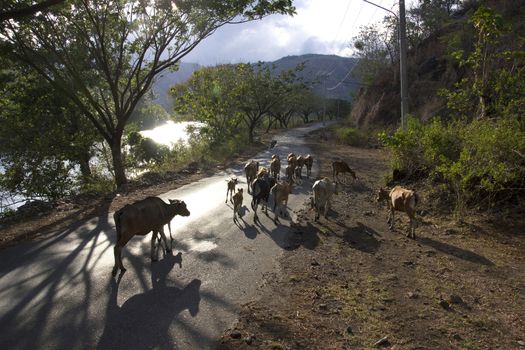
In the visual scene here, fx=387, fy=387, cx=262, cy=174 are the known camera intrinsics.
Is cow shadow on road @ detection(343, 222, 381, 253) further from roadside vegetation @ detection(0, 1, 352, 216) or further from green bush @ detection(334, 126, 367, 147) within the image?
green bush @ detection(334, 126, 367, 147)

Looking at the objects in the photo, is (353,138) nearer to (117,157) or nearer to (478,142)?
(117,157)

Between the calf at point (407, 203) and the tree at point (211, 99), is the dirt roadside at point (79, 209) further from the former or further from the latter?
the tree at point (211, 99)

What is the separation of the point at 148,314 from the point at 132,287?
3.66ft

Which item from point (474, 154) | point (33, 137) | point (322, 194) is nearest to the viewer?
point (474, 154)

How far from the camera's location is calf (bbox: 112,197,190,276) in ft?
23.9

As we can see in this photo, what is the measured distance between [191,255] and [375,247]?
427 cm

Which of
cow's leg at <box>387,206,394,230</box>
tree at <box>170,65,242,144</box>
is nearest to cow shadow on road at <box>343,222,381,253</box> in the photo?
cow's leg at <box>387,206,394,230</box>

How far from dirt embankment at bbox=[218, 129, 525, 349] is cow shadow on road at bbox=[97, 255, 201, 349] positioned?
3.03ft

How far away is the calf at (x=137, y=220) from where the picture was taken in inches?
287

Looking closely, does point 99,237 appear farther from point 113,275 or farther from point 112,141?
point 112,141

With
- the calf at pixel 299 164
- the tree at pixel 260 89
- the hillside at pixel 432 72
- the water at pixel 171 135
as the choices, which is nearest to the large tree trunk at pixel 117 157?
the calf at pixel 299 164

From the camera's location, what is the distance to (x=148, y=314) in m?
5.95

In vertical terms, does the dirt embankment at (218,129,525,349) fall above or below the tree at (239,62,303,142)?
below

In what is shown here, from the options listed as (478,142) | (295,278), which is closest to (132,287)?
(295,278)
